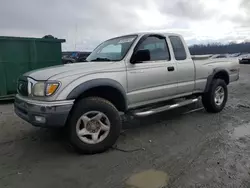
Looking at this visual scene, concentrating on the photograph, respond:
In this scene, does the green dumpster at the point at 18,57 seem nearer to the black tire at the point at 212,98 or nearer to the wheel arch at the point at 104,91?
the wheel arch at the point at 104,91

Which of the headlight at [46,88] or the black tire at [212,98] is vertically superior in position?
the headlight at [46,88]

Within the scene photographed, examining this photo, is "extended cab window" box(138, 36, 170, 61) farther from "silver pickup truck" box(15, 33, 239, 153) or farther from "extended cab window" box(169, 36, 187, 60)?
"extended cab window" box(169, 36, 187, 60)

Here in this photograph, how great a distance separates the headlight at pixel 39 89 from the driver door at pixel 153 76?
4.75 feet

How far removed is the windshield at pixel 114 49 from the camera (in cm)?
494

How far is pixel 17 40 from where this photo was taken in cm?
846

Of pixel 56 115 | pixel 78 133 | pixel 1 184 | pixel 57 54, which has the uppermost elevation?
pixel 57 54

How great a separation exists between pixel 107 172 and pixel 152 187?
2.27 feet

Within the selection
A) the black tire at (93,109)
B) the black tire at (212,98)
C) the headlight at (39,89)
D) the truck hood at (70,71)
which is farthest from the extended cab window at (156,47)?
the headlight at (39,89)

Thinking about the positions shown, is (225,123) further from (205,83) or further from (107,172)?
(107,172)

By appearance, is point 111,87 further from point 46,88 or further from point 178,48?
point 178,48

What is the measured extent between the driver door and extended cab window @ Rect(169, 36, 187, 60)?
224 millimetres

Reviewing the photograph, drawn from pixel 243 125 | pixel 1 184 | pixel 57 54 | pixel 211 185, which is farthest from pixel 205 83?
pixel 57 54

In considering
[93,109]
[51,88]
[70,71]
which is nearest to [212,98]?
[93,109]

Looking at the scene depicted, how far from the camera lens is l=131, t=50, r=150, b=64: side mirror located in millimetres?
4703
